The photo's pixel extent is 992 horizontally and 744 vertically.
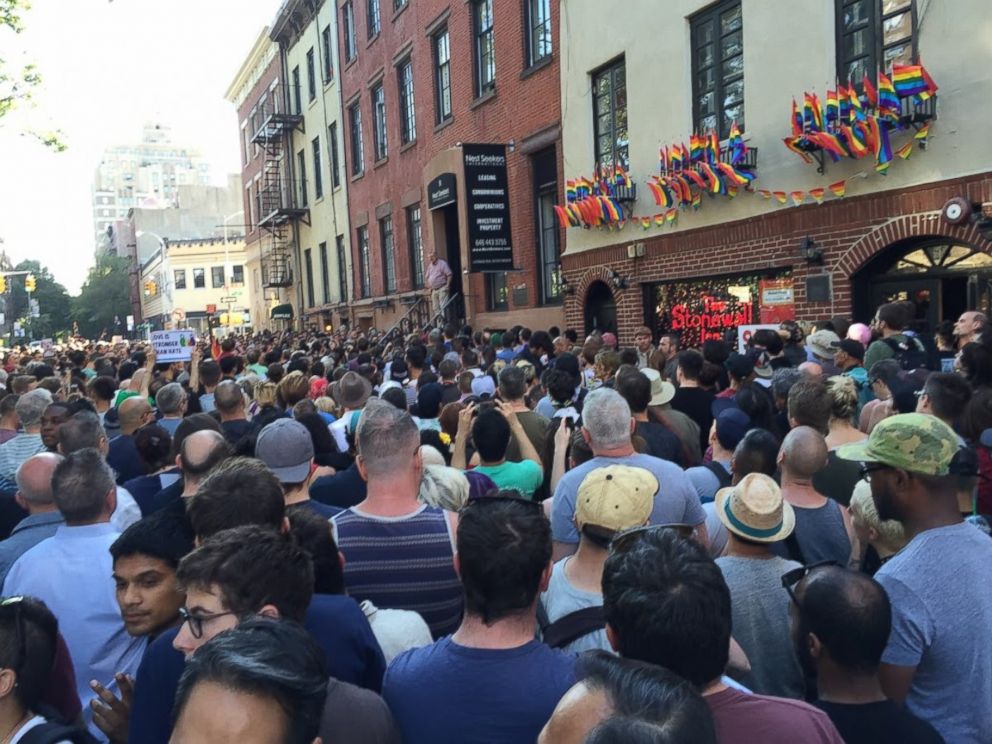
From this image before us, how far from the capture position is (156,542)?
113 inches

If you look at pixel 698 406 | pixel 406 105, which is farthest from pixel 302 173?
pixel 698 406

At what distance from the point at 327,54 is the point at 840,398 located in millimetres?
29039

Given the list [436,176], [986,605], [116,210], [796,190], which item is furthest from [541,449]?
[116,210]

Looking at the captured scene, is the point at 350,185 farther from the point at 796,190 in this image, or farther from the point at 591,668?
the point at 591,668

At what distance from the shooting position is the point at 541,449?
580 cm

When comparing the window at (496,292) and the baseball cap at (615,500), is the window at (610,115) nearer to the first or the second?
the window at (496,292)

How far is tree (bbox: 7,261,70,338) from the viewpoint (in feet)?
270

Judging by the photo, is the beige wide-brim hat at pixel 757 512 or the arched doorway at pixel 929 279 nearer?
the beige wide-brim hat at pixel 757 512

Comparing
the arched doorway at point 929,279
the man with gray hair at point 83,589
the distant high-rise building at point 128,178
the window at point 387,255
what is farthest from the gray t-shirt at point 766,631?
the distant high-rise building at point 128,178

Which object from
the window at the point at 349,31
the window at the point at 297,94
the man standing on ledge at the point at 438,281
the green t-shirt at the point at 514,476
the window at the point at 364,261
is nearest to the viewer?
the green t-shirt at the point at 514,476

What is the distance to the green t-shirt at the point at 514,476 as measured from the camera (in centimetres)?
476

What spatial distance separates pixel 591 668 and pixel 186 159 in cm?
20147

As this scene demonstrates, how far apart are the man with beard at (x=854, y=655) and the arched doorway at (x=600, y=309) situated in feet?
43.5

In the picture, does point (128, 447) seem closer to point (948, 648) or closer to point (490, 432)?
point (490, 432)
